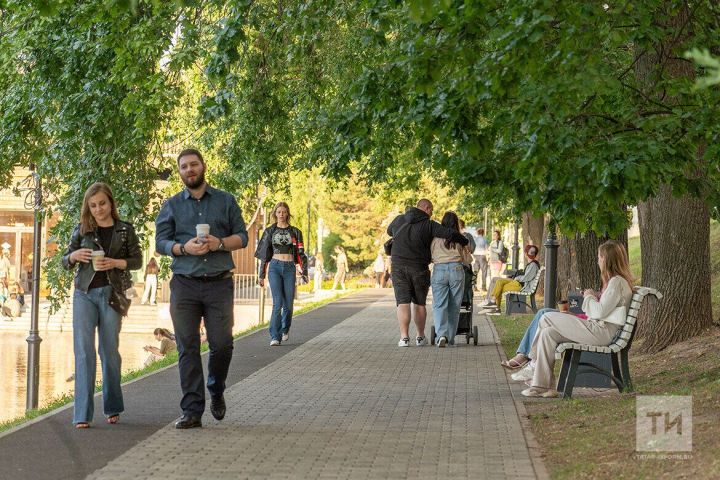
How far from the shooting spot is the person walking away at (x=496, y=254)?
116 ft

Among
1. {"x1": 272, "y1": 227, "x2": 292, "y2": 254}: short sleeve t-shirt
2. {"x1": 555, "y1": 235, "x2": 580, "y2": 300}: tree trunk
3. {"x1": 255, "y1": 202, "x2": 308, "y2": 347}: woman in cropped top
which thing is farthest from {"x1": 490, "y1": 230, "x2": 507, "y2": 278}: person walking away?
{"x1": 272, "y1": 227, "x2": 292, "y2": 254}: short sleeve t-shirt

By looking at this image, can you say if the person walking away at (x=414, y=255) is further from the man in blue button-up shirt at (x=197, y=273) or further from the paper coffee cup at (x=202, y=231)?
the paper coffee cup at (x=202, y=231)

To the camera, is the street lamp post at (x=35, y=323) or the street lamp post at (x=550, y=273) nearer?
the street lamp post at (x=550, y=273)

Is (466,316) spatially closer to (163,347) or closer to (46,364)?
(163,347)

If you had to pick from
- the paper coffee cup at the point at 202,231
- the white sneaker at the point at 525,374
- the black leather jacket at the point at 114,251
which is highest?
the paper coffee cup at the point at 202,231

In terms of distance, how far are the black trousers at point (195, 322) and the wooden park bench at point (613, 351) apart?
9.41ft

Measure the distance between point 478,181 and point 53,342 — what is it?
23780mm

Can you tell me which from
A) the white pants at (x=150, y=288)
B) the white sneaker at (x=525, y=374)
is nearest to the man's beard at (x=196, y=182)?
the white sneaker at (x=525, y=374)

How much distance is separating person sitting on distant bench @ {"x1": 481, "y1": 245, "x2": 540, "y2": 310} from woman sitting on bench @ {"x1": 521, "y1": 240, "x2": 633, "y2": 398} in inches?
553

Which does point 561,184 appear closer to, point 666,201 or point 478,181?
point 478,181

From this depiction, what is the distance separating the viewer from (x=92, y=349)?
29.3 ft

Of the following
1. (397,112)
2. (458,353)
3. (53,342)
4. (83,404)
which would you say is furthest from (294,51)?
(53,342)

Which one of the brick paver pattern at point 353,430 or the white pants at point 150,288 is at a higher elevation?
the white pants at point 150,288

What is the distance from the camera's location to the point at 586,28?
927cm
